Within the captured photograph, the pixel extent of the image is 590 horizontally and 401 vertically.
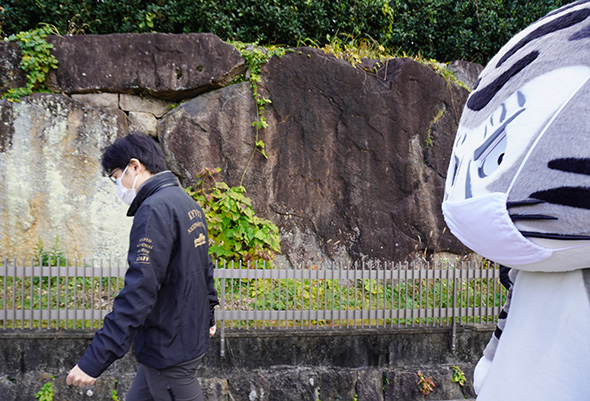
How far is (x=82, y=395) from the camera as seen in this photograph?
412 centimetres

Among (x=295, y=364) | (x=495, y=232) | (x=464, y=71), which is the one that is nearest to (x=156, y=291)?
(x=495, y=232)

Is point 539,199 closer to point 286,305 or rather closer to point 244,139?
point 286,305

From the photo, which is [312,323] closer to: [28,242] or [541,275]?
[541,275]

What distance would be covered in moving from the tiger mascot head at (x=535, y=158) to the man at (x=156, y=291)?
1443 millimetres

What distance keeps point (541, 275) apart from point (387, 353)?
10.9 feet

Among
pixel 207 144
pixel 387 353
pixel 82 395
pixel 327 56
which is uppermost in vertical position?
pixel 327 56

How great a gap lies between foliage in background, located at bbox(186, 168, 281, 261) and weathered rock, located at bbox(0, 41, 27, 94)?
271 centimetres

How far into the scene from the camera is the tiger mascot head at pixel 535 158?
1.29 m

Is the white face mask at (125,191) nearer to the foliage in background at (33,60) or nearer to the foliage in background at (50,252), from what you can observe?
the foliage in background at (50,252)

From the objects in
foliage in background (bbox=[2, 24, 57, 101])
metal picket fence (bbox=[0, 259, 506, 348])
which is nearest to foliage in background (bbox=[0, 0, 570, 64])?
foliage in background (bbox=[2, 24, 57, 101])

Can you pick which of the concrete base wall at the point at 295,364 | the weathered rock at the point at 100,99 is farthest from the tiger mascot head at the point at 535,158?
the weathered rock at the point at 100,99

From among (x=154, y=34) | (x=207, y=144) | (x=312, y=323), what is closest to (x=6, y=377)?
(x=312, y=323)

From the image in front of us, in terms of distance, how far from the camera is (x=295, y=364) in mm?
4465

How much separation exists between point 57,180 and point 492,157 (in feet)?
18.8
